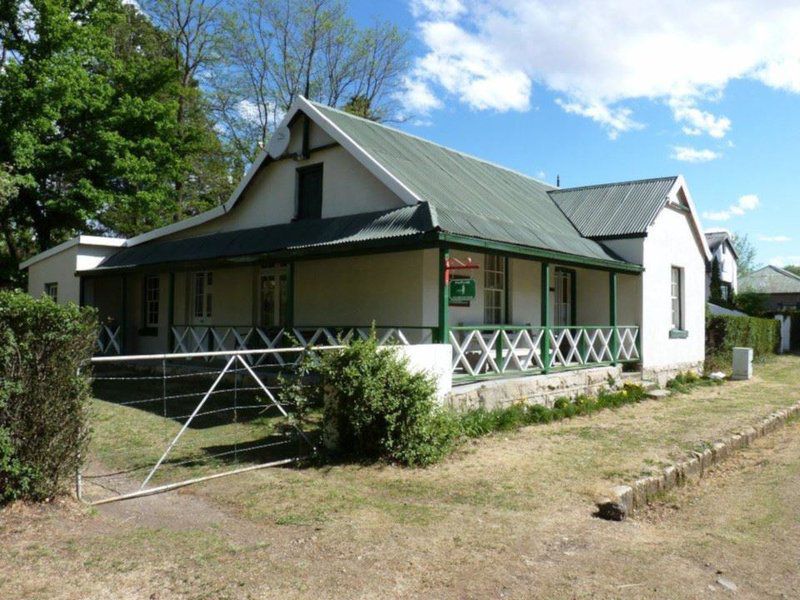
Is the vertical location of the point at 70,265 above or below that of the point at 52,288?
above

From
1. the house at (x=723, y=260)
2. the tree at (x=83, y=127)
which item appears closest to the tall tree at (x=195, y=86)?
the tree at (x=83, y=127)

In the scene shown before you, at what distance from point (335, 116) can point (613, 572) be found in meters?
11.8

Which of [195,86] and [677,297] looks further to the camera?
[195,86]

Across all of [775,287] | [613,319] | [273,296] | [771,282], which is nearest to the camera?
[613,319]

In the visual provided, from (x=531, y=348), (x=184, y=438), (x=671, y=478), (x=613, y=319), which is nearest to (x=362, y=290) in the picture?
(x=531, y=348)

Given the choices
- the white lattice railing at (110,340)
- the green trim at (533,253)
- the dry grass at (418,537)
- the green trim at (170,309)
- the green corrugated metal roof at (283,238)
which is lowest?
the dry grass at (418,537)

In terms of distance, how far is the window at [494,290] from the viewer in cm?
1331

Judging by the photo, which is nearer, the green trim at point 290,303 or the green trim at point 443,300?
the green trim at point 443,300

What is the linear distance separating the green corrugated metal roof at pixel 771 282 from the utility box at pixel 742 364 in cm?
3144

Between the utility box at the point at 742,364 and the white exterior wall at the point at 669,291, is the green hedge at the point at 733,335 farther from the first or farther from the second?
the white exterior wall at the point at 669,291

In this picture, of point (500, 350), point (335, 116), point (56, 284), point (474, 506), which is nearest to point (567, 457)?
point (474, 506)

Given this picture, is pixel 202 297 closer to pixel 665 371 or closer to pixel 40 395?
pixel 665 371

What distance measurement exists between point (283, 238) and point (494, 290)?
15.0 ft

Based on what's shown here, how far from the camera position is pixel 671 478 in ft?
23.1
